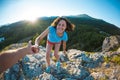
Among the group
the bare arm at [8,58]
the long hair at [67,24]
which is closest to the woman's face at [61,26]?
the long hair at [67,24]

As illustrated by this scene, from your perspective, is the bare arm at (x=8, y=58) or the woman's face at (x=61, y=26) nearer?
the bare arm at (x=8, y=58)

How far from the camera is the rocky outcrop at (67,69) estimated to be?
458 inches

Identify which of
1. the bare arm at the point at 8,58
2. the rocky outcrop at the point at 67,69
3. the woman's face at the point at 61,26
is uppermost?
the bare arm at the point at 8,58

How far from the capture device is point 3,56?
6.15 feet

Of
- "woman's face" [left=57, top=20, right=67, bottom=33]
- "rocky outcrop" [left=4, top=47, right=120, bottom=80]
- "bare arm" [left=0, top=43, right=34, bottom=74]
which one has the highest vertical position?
"bare arm" [left=0, top=43, right=34, bottom=74]

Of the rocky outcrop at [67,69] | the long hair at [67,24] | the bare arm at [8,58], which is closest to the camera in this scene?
the bare arm at [8,58]

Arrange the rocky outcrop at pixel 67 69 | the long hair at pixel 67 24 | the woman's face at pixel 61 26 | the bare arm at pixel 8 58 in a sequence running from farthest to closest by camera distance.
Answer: the rocky outcrop at pixel 67 69
the long hair at pixel 67 24
the woman's face at pixel 61 26
the bare arm at pixel 8 58

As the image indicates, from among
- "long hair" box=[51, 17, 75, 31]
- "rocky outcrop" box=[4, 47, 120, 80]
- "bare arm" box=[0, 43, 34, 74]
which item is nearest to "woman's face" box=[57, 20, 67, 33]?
"long hair" box=[51, 17, 75, 31]

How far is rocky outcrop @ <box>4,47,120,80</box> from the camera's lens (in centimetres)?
1164

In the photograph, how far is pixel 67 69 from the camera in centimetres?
1240

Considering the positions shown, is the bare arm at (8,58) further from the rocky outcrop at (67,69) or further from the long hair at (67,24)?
the long hair at (67,24)

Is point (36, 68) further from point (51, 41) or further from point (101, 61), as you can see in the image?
point (101, 61)

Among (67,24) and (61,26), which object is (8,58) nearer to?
(61,26)

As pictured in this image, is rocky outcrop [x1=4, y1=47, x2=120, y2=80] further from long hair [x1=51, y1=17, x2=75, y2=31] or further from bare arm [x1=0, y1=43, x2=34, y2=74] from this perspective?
bare arm [x1=0, y1=43, x2=34, y2=74]
